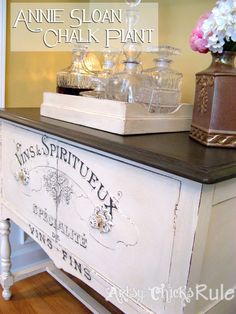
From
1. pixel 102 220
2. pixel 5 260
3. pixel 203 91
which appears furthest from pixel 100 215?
pixel 5 260

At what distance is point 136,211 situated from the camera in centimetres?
68

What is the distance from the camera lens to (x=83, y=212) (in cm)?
83

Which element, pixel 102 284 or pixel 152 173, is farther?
pixel 102 284

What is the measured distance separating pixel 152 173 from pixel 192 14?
767 millimetres

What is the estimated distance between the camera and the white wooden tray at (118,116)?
30.9 inches

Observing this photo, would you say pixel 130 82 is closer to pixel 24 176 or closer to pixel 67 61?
pixel 24 176

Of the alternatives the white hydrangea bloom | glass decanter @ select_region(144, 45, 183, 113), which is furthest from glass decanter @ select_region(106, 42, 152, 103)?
the white hydrangea bloom

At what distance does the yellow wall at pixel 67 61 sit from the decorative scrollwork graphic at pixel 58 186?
0.59m

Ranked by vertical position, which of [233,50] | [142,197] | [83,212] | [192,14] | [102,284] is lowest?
[102,284]

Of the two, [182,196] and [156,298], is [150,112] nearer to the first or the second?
[182,196]

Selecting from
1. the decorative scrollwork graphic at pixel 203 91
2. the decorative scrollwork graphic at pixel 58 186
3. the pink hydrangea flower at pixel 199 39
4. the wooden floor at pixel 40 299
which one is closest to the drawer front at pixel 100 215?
the decorative scrollwork graphic at pixel 58 186

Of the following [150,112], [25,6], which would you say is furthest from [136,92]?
[25,6]

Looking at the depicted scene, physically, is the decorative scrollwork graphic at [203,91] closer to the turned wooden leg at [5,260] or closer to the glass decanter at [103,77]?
the glass decanter at [103,77]

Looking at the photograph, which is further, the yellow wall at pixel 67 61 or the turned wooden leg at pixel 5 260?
the turned wooden leg at pixel 5 260
